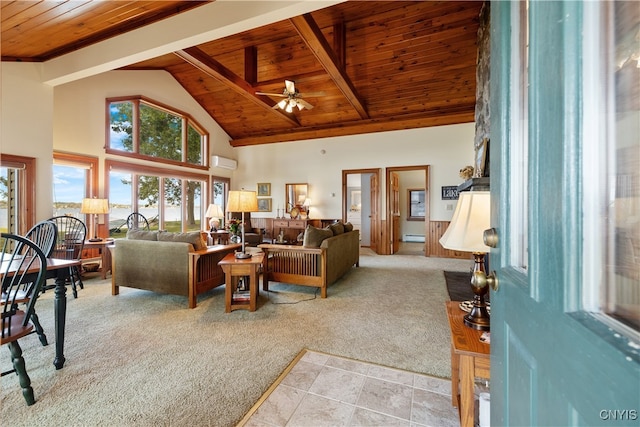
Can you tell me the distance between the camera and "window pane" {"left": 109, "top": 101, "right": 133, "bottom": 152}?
5145 mm

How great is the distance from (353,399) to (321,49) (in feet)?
12.6

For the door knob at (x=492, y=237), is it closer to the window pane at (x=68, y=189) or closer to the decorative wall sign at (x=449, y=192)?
the decorative wall sign at (x=449, y=192)

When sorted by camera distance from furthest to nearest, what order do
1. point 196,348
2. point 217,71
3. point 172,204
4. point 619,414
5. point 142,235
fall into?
point 172,204
point 217,71
point 142,235
point 196,348
point 619,414

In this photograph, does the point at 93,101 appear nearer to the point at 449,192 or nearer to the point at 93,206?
the point at 93,206

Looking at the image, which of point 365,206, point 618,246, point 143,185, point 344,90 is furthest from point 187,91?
point 618,246

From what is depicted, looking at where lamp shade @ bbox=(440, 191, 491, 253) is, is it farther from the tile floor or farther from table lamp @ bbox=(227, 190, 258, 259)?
table lamp @ bbox=(227, 190, 258, 259)

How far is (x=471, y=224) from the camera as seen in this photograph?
4.21 ft

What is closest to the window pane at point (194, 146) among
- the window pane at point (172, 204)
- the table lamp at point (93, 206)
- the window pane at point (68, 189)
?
the window pane at point (172, 204)

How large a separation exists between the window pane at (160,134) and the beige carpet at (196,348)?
11.2 feet

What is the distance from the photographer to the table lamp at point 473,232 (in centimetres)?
125

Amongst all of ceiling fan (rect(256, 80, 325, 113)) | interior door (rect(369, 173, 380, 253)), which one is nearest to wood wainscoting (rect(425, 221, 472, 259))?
interior door (rect(369, 173, 380, 253))

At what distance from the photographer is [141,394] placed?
64.0 inches

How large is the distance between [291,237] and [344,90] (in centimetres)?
382

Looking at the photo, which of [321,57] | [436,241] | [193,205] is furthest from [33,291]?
[436,241]
